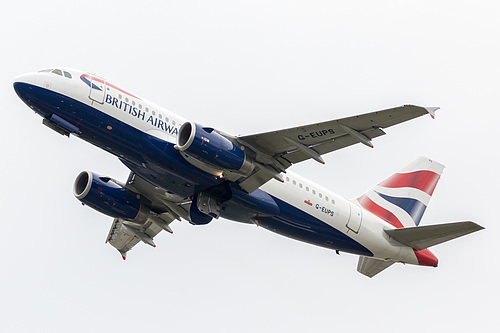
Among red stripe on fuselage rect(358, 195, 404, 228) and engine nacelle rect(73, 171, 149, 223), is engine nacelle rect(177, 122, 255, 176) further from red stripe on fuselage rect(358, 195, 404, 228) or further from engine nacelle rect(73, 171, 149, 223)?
red stripe on fuselage rect(358, 195, 404, 228)

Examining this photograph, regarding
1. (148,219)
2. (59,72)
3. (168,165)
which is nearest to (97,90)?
(59,72)

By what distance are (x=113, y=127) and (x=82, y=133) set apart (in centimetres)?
137

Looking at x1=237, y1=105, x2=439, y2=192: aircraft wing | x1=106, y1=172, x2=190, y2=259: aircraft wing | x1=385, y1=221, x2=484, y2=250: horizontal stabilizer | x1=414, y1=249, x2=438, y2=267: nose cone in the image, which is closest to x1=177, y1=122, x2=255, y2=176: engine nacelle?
x1=237, y1=105, x2=439, y2=192: aircraft wing

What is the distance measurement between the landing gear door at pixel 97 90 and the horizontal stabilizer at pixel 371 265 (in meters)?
15.8

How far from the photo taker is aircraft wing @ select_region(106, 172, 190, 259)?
124 feet

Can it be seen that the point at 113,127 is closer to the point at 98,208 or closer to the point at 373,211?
the point at 98,208

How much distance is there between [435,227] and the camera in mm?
35688

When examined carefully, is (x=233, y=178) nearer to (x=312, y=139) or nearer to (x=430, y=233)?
(x=312, y=139)

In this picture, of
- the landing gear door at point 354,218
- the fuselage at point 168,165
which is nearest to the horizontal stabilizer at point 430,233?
the fuselage at point 168,165

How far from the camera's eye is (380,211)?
3916 cm

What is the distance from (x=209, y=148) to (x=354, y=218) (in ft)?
31.1

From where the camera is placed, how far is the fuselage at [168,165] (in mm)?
31547

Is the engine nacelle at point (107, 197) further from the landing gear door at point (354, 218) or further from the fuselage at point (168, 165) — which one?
the landing gear door at point (354, 218)

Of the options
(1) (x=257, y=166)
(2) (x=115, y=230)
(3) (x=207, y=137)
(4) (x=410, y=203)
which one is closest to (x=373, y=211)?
(4) (x=410, y=203)
